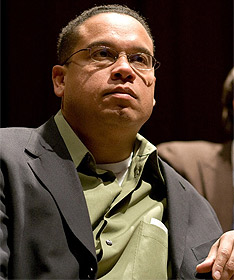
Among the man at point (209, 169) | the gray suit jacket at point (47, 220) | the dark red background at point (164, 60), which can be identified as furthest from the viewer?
the dark red background at point (164, 60)

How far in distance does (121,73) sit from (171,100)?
1196mm

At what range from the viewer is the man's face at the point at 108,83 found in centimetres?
127

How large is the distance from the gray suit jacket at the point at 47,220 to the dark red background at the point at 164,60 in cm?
114

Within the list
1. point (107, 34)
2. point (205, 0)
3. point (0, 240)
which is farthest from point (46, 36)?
point (0, 240)

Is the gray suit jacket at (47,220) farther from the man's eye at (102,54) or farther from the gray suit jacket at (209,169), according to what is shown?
the gray suit jacket at (209,169)

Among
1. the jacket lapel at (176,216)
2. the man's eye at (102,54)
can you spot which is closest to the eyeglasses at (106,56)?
the man's eye at (102,54)

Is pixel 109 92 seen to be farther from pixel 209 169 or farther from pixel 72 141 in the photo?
pixel 209 169

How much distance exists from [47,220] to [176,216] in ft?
1.19

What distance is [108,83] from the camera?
127 cm

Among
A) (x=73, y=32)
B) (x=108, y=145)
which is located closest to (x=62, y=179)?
(x=108, y=145)

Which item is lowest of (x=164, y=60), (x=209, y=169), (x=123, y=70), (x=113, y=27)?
(x=209, y=169)

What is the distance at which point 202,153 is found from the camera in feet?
6.37

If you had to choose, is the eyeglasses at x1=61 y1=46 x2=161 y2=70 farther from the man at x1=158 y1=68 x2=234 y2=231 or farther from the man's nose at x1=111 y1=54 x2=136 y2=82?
the man at x1=158 y1=68 x2=234 y2=231

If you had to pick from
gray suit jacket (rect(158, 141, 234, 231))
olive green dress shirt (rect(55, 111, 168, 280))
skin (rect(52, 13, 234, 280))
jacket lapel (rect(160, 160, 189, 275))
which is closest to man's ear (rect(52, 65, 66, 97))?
skin (rect(52, 13, 234, 280))
